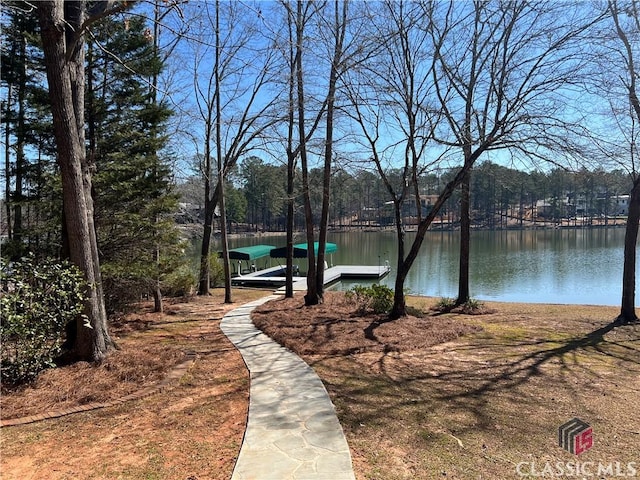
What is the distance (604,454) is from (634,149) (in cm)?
737

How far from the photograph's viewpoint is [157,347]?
6004mm

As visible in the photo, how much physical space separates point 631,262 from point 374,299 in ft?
17.7

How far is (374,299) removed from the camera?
8.95 metres

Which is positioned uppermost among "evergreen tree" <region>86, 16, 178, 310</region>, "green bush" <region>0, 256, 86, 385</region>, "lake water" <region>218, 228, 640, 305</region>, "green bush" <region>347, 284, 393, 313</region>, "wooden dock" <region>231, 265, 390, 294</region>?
"evergreen tree" <region>86, 16, 178, 310</region>

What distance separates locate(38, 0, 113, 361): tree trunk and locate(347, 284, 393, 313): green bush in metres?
5.21

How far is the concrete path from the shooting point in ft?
9.17

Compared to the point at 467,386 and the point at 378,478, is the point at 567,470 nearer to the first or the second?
the point at 378,478

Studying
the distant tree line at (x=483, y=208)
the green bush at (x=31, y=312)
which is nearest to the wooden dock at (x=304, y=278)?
the green bush at (x=31, y=312)

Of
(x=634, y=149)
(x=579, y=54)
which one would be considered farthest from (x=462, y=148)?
(x=634, y=149)

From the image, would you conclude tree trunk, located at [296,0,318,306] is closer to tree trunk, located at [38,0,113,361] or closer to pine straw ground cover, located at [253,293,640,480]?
pine straw ground cover, located at [253,293,640,480]

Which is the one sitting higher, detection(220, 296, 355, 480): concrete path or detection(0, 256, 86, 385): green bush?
detection(0, 256, 86, 385): green bush

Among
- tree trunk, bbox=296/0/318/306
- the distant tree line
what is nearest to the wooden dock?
tree trunk, bbox=296/0/318/306

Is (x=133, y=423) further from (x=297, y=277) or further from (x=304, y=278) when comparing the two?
(x=297, y=277)

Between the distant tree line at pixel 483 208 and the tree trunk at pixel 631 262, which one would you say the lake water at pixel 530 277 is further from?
the distant tree line at pixel 483 208
